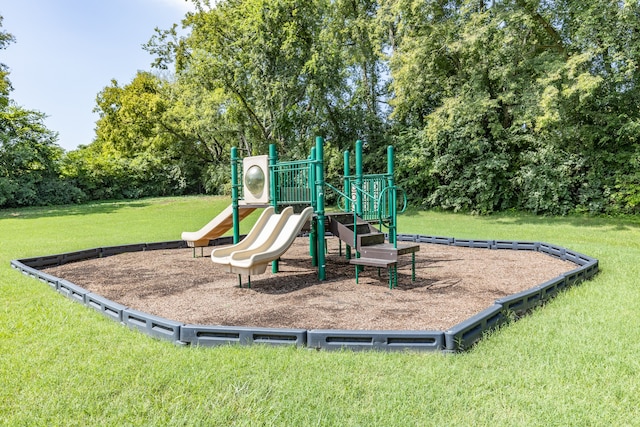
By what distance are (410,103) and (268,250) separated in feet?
45.0

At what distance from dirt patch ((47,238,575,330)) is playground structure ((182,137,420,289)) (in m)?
0.38

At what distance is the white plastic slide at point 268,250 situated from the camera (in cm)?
591

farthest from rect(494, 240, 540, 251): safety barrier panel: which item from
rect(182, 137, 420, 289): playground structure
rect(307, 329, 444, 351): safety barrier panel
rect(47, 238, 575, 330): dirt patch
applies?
rect(307, 329, 444, 351): safety barrier panel

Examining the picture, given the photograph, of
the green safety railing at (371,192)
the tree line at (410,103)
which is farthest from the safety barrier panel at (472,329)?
the tree line at (410,103)

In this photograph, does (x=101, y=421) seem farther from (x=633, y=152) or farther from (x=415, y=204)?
(x=415, y=204)

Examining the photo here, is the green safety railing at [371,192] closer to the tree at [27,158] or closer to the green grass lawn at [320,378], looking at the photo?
the green grass lawn at [320,378]

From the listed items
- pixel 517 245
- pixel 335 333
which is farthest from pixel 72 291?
pixel 517 245

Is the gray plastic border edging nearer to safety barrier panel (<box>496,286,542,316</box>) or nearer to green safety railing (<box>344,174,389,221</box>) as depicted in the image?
safety barrier panel (<box>496,286,542,316</box>)

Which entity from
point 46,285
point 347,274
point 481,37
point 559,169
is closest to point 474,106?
point 481,37

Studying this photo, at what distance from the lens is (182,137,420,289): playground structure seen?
20.3 feet

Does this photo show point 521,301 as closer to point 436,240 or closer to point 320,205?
point 320,205

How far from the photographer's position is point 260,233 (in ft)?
23.6

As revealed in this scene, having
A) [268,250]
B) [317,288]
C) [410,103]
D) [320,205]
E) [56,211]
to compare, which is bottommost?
[317,288]

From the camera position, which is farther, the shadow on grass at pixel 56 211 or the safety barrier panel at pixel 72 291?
the shadow on grass at pixel 56 211
